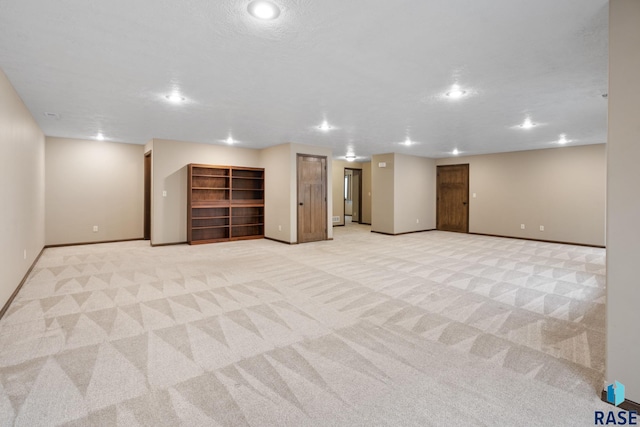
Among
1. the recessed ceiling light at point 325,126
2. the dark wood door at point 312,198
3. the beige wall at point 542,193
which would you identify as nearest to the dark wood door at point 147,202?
the dark wood door at point 312,198

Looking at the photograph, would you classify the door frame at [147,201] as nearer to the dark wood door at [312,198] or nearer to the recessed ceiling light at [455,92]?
the dark wood door at [312,198]

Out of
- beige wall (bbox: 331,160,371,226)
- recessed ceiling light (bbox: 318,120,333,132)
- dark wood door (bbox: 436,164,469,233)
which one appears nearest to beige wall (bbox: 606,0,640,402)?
recessed ceiling light (bbox: 318,120,333,132)

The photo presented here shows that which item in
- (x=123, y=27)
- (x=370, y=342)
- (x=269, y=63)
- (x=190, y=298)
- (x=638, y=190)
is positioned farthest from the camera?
(x=190, y=298)

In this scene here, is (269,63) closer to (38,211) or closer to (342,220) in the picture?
(38,211)

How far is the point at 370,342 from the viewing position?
262 cm

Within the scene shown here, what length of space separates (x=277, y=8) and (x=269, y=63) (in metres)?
0.93

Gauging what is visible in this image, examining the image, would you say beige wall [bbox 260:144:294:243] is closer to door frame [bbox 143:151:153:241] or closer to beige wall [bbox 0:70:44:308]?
door frame [bbox 143:151:153:241]

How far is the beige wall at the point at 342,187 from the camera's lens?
11.7m

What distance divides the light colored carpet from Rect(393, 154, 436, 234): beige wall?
4557 millimetres

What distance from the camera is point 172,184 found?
24.3 ft

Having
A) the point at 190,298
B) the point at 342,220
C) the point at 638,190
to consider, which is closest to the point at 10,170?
the point at 190,298

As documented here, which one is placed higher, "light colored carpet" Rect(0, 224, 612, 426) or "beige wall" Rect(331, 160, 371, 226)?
"beige wall" Rect(331, 160, 371, 226)

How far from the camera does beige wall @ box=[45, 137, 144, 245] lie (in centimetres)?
696

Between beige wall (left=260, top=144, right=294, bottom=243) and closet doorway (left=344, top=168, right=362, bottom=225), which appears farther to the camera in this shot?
closet doorway (left=344, top=168, right=362, bottom=225)
